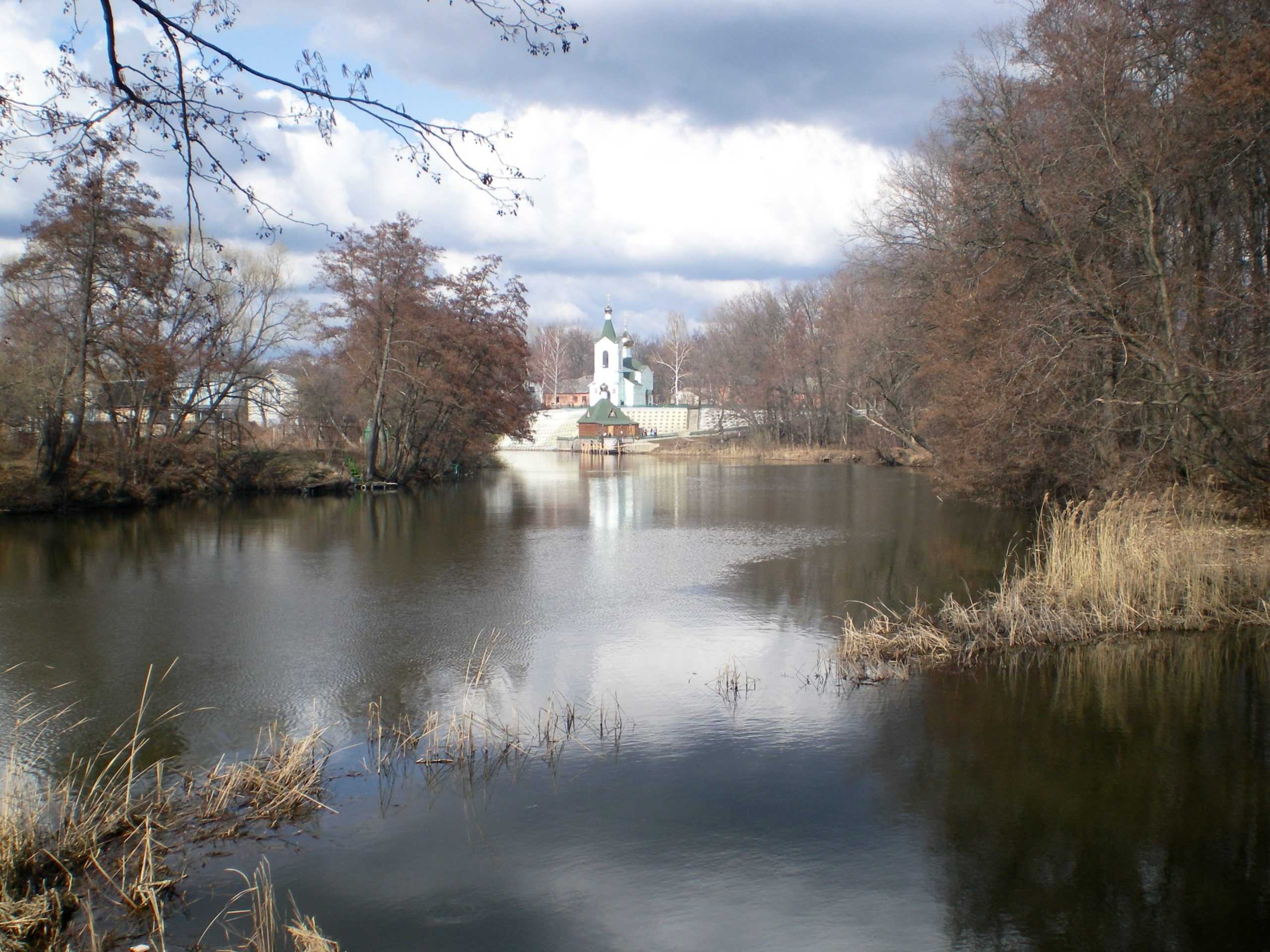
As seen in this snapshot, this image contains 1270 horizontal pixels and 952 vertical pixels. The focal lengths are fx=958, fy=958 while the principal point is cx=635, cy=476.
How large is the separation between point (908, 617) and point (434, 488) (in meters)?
21.3

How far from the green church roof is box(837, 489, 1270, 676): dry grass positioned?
51.0 m

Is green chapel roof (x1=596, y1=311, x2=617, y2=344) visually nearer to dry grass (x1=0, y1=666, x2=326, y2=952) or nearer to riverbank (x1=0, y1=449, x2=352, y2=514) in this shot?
riverbank (x1=0, y1=449, x2=352, y2=514)

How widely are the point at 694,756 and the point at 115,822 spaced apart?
320cm

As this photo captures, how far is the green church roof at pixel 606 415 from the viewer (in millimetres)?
60562

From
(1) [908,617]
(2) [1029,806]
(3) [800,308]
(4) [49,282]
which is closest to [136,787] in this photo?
(2) [1029,806]

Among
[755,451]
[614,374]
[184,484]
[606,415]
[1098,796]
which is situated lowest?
[1098,796]

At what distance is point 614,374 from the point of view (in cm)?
7462

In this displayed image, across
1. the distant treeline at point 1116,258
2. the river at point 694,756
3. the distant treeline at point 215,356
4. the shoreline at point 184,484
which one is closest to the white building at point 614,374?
the distant treeline at point 215,356

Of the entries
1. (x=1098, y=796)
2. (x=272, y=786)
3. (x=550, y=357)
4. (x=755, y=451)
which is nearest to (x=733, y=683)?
(x=1098, y=796)

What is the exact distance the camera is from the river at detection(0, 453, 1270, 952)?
4.32 metres

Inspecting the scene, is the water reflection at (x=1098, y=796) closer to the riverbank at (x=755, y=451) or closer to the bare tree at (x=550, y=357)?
the riverbank at (x=755, y=451)

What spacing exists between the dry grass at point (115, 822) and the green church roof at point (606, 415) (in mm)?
54530

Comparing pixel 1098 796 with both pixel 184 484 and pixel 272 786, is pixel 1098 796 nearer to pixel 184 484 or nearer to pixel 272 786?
pixel 272 786

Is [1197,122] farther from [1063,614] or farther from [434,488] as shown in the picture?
[434,488]
